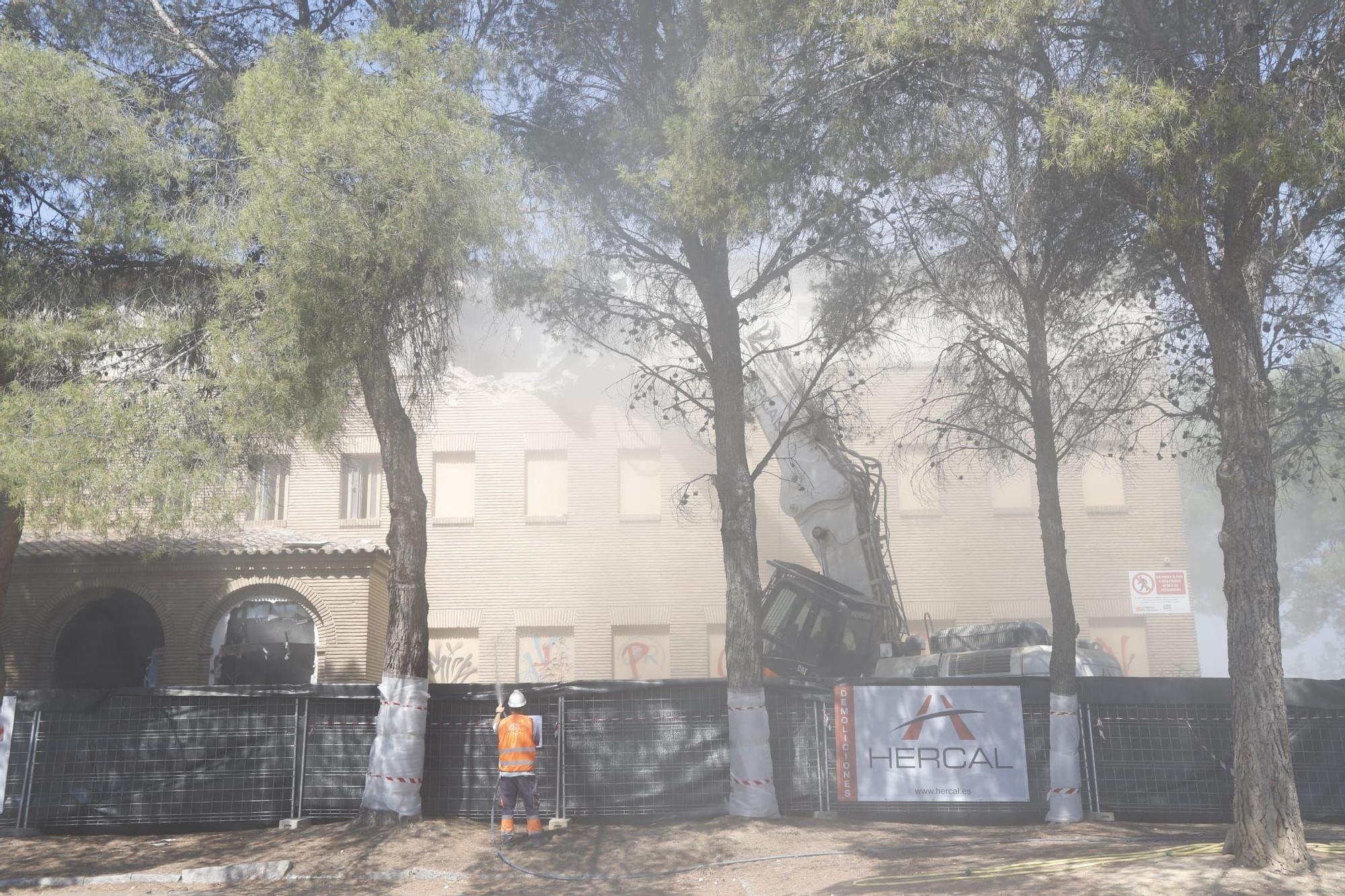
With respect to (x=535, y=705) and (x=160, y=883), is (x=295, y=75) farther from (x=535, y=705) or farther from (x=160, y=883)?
(x=160, y=883)

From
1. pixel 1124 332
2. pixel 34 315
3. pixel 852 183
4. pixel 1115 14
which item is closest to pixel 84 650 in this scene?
pixel 34 315

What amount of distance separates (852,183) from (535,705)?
6.23 m

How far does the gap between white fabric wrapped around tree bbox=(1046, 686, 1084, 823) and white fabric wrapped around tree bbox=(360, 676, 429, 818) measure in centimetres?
631

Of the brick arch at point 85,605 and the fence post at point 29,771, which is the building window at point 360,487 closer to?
the brick arch at point 85,605

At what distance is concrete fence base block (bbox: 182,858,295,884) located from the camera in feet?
31.0

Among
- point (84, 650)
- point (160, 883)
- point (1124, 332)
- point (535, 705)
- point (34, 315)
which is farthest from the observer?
point (84, 650)

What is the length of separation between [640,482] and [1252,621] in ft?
66.9

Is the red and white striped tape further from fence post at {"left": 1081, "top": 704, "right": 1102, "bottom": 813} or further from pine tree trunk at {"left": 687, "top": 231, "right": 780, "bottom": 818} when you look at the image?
fence post at {"left": 1081, "top": 704, "right": 1102, "bottom": 813}

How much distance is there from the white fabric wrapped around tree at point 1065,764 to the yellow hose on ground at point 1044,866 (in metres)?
2.64

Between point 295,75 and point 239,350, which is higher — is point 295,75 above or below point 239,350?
above

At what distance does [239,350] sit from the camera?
9797 mm

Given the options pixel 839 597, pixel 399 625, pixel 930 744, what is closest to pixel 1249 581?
pixel 930 744

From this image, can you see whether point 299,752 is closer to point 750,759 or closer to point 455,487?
point 750,759

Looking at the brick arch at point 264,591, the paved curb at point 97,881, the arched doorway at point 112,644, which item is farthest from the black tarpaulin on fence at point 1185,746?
the arched doorway at point 112,644
